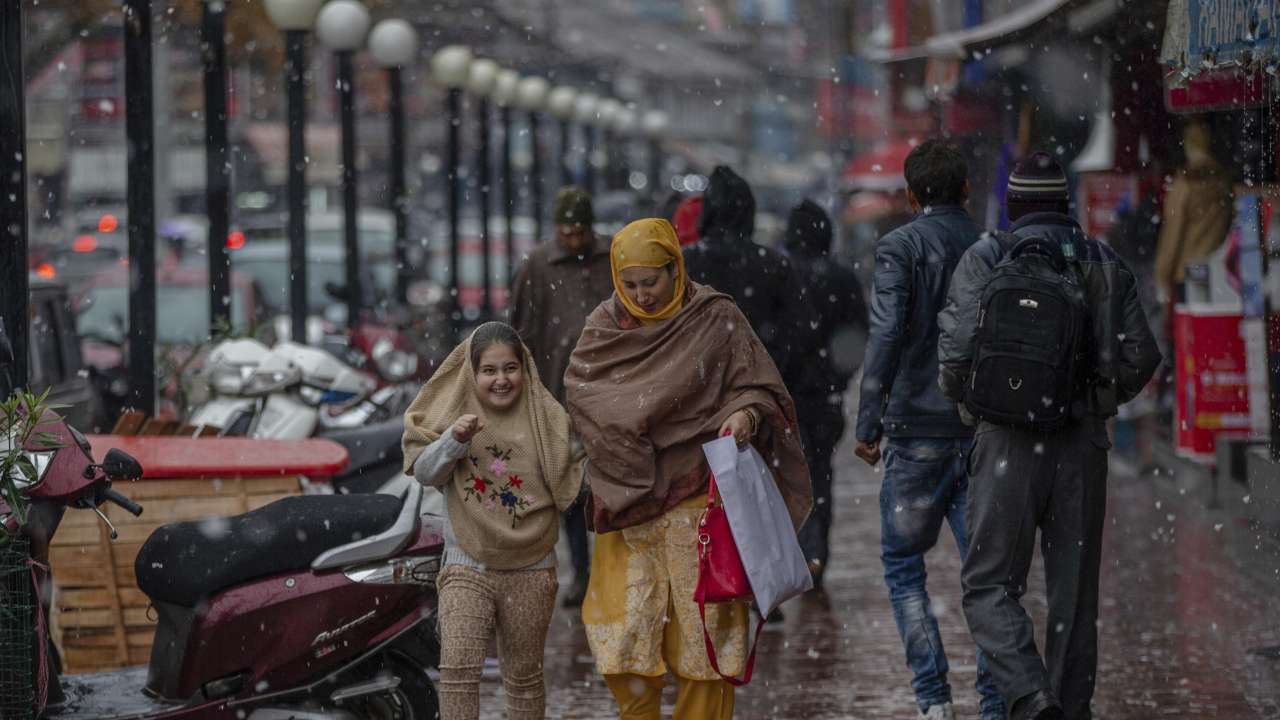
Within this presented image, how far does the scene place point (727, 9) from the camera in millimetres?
146500

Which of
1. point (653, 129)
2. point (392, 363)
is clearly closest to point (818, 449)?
point (392, 363)

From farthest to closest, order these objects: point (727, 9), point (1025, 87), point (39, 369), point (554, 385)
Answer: point (727, 9) < point (1025, 87) < point (39, 369) < point (554, 385)

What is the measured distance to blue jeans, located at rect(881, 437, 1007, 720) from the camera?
7125 mm

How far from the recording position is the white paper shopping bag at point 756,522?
6.02 meters

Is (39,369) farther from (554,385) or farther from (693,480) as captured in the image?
(693,480)

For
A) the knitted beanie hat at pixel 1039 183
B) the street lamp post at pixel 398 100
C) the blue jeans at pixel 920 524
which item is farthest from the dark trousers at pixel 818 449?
the street lamp post at pixel 398 100

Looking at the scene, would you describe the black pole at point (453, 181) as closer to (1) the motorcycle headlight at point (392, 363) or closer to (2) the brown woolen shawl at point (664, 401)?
(1) the motorcycle headlight at point (392, 363)

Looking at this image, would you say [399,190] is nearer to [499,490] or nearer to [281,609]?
[281,609]

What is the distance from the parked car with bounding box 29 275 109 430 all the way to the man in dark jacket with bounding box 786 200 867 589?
471 centimetres

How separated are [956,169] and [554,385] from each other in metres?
2.87

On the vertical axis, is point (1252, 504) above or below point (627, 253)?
below

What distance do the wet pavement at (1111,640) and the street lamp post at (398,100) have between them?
8.27m

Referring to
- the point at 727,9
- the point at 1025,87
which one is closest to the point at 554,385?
the point at 1025,87

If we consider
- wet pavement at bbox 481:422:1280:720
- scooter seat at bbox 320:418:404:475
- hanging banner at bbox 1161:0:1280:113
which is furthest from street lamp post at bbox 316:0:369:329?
hanging banner at bbox 1161:0:1280:113
